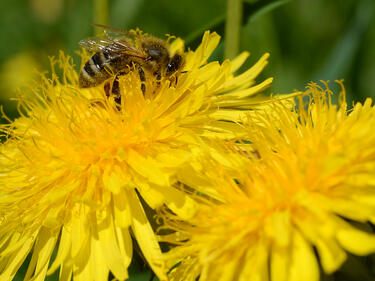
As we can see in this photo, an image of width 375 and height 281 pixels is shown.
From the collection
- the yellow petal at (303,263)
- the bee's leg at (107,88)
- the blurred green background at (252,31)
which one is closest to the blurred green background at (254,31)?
the blurred green background at (252,31)

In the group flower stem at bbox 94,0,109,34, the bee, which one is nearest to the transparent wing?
the bee

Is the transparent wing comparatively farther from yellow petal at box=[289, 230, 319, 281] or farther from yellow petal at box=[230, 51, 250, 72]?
A: yellow petal at box=[289, 230, 319, 281]

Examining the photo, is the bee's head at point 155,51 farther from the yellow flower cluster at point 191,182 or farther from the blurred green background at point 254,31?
the blurred green background at point 254,31

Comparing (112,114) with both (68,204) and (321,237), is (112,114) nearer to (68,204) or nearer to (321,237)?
(68,204)

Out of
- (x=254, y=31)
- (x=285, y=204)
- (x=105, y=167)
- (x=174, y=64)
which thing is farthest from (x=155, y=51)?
(x=254, y=31)

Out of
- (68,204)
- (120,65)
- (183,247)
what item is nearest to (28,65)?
(120,65)
